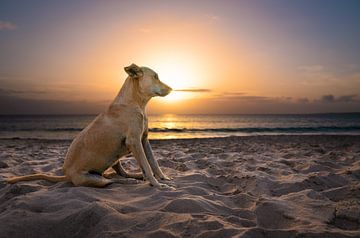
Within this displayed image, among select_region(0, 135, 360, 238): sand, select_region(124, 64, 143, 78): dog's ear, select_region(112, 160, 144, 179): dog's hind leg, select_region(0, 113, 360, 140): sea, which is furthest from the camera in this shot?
select_region(0, 113, 360, 140): sea

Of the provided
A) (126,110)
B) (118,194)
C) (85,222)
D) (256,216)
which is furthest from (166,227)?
(126,110)

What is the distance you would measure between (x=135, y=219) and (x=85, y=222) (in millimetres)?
458

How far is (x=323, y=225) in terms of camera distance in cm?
244

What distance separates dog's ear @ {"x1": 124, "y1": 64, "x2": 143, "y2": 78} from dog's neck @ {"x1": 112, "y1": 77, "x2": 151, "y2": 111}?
12 cm

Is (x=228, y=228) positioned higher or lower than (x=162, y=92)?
lower

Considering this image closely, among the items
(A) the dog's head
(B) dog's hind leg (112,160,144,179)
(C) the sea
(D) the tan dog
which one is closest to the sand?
(D) the tan dog

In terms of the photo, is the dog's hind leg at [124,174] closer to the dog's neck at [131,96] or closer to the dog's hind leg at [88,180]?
the dog's hind leg at [88,180]

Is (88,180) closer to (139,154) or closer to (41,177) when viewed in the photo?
(139,154)

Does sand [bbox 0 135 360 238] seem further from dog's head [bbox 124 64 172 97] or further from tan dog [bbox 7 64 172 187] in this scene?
dog's head [bbox 124 64 172 97]

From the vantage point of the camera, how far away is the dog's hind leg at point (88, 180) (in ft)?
12.5

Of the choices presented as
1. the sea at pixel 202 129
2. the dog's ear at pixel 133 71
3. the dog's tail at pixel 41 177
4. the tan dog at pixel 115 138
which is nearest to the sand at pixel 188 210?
the dog's tail at pixel 41 177

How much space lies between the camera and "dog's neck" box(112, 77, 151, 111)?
413 centimetres

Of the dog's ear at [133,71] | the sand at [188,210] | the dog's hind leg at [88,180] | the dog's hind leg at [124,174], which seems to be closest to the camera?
the sand at [188,210]

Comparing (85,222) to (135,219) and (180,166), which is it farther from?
(180,166)
